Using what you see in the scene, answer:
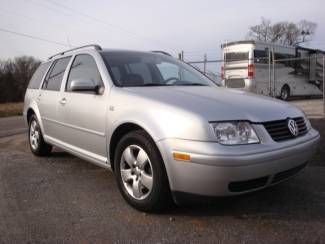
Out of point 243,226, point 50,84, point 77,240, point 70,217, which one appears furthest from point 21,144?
point 243,226

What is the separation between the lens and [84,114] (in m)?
4.27

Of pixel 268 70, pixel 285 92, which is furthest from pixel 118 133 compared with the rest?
pixel 285 92

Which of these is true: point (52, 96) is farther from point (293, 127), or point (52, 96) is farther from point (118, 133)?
point (293, 127)

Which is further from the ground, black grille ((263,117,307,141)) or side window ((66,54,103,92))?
side window ((66,54,103,92))

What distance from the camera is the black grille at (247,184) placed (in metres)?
3.07

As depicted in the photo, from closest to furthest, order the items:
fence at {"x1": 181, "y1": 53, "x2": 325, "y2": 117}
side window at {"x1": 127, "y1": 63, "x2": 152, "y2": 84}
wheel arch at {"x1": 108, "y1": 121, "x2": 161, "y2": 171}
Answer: wheel arch at {"x1": 108, "y1": 121, "x2": 161, "y2": 171}, side window at {"x1": 127, "y1": 63, "x2": 152, "y2": 84}, fence at {"x1": 181, "y1": 53, "x2": 325, "y2": 117}

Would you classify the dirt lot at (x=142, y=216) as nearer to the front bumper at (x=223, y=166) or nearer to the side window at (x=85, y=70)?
the front bumper at (x=223, y=166)

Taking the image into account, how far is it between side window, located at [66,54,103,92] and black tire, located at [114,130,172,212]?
2.98 ft

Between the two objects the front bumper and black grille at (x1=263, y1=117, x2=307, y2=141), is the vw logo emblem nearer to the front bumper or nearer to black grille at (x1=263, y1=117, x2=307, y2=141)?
black grille at (x1=263, y1=117, x2=307, y2=141)

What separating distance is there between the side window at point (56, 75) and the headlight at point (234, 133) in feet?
9.17

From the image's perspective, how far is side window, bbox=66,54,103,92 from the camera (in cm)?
430

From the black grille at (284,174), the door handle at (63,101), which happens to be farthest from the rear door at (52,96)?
the black grille at (284,174)

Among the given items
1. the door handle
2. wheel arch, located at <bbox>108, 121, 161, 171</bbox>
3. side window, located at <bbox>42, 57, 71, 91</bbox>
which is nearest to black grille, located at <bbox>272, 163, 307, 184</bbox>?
wheel arch, located at <bbox>108, 121, 161, 171</bbox>

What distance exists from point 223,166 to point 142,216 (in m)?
0.97
